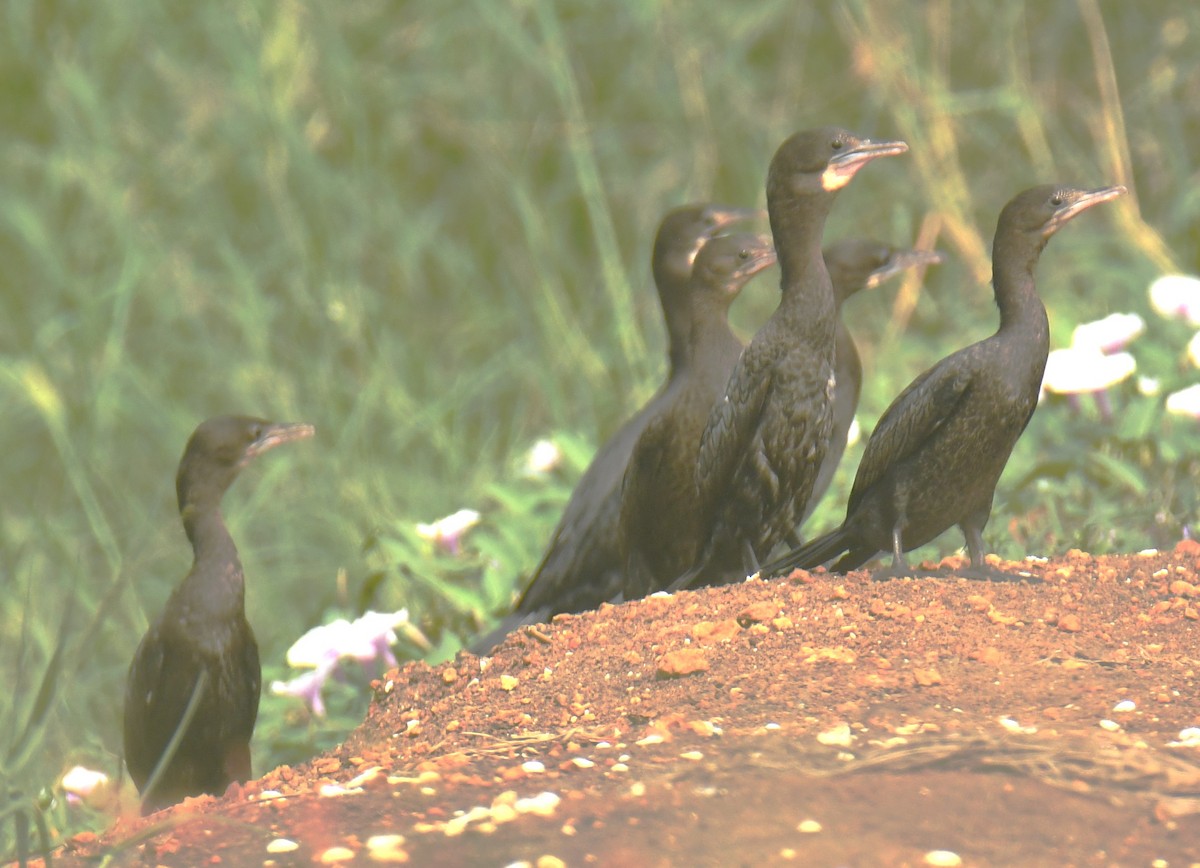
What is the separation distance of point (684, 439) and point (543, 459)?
1143mm

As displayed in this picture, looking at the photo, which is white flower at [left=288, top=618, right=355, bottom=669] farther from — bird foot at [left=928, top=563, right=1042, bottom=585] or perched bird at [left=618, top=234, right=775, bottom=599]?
bird foot at [left=928, top=563, right=1042, bottom=585]

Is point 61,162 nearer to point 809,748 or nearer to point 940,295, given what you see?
point 940,295

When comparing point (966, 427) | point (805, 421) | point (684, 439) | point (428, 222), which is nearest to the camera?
point (966, 427)

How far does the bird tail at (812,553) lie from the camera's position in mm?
3953

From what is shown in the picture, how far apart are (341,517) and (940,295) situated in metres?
3.02

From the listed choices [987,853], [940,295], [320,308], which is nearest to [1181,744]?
[987,853]

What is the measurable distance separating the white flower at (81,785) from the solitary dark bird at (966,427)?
1662 mm

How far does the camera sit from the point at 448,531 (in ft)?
16.8

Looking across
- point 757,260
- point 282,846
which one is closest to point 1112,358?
point 757,260

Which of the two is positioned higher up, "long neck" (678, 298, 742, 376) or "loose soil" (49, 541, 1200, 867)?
"long neck" (678, 298, 742, 376)

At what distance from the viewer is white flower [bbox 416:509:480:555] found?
509 cm

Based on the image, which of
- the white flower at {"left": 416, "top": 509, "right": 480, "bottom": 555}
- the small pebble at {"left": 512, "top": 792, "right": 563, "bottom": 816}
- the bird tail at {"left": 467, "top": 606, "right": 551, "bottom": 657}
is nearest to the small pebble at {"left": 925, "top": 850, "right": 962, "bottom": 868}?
the small pebble at {"left": 512, "top": 792, "right": 563, "bottom": 816}

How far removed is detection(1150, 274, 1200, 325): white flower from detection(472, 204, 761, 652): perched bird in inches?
50.4

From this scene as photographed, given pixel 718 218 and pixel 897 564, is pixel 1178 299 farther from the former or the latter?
pixel 897 564
